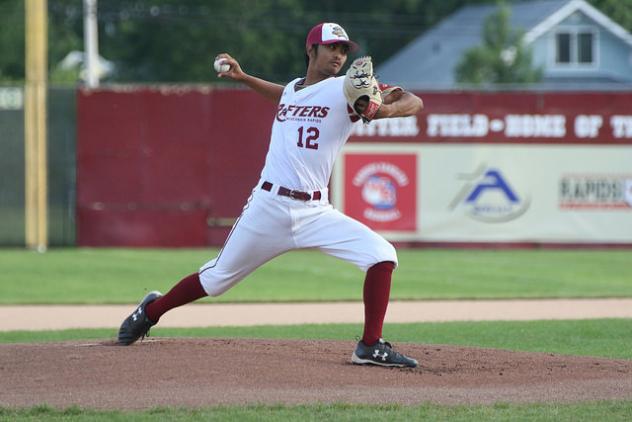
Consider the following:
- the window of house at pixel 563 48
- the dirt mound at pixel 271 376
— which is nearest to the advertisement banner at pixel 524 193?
the dirt mound at pixel 271 376

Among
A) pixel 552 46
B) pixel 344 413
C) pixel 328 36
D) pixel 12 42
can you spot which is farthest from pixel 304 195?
pixel 12 42

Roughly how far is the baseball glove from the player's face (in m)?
0.31

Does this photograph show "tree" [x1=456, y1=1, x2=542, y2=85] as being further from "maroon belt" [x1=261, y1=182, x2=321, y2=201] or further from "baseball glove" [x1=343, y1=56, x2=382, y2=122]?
"baseball glove" [x1=343, y1=56, x2=382, y2=122]

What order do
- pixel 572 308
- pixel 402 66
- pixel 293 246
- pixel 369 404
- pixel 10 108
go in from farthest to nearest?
pixel 402 66 < pixel 10 108 < pixel 572 308 < pixel 293 246 < pixel 369 404

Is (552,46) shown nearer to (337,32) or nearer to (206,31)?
(206,31)

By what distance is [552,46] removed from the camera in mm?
47625

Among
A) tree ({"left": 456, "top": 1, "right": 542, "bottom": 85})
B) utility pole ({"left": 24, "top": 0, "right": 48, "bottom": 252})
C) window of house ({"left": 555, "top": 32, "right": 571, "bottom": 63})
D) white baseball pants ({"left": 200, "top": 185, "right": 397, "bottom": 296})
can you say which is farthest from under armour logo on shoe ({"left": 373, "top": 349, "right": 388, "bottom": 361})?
window of house ({"left": 555, "top": 32, "right": 571, "bottom": 63})

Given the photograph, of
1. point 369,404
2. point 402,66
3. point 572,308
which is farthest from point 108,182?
point 402,66

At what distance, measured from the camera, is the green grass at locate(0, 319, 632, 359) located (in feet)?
30.3

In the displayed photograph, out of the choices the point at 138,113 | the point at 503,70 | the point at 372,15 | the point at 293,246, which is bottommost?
the point at 293,246

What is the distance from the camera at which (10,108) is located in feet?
65.1

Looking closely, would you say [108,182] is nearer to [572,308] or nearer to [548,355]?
[572,308]

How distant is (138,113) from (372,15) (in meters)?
34.2

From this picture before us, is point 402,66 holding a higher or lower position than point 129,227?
higher
